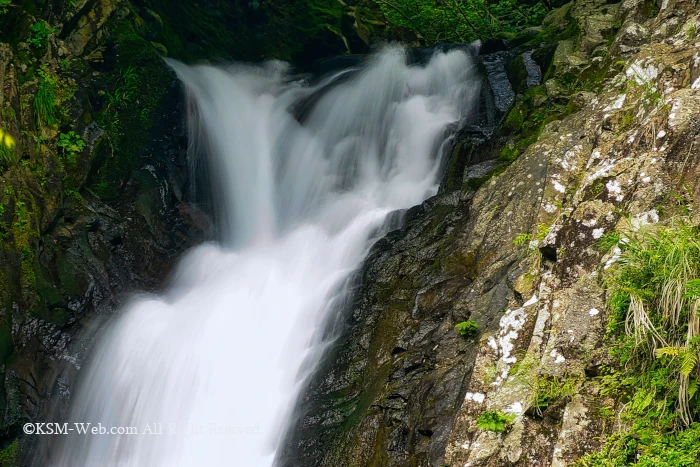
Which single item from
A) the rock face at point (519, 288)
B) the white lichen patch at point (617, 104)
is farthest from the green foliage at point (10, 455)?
the white lichen patch at point (617, 104)

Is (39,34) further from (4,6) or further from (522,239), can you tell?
(522,239)

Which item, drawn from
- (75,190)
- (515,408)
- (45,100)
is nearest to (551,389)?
(515,408)

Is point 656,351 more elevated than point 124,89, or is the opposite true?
point 124,89

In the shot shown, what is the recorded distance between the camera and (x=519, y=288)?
5297mm

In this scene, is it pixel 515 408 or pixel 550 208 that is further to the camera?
pixel 550 208

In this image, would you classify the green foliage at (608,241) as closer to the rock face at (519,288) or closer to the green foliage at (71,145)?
the rock face at (519,288)

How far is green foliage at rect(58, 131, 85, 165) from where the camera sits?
10.1 metres

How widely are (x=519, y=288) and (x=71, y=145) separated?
8175 mm

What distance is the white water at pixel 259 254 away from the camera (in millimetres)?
7910

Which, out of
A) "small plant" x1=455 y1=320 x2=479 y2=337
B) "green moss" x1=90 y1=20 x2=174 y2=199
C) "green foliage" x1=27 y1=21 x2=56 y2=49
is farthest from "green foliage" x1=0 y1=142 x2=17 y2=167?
"small plant" x1=455 y1=320 x2=479 y2=337

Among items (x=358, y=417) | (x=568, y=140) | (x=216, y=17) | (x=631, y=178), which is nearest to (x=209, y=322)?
(x=358, y=417)

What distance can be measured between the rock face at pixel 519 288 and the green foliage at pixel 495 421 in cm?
2

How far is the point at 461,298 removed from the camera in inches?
247

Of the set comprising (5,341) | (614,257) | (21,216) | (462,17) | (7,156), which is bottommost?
(614,257)
